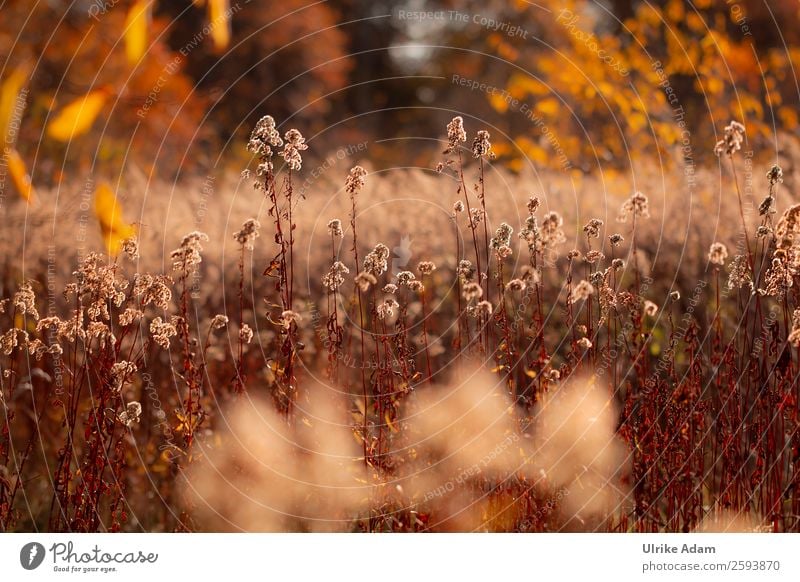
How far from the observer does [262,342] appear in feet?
14.1

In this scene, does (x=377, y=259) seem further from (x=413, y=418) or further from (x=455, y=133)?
(x=413, y=418)

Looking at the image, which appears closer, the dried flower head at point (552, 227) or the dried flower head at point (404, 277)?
the dried flower head at point (552, 227)

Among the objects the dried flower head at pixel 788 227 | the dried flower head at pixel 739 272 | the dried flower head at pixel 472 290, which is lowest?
the dried flower head at pixel 472 290

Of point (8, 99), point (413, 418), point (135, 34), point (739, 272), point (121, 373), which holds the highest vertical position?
point (135, 34)

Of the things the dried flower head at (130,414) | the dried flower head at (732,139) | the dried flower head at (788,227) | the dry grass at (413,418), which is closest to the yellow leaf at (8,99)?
the dry grass at (413,418)

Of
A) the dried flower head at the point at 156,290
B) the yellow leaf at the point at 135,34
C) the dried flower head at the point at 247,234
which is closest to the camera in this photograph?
the yellow leaf at the point at 135,34

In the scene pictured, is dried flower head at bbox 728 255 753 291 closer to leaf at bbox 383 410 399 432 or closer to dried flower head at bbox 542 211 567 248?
dried flower head at bbox 542 211 567 248

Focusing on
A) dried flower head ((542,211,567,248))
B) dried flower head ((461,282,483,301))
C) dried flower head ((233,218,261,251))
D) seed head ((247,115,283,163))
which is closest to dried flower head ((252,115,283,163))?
seed head ((247,115,283,163))

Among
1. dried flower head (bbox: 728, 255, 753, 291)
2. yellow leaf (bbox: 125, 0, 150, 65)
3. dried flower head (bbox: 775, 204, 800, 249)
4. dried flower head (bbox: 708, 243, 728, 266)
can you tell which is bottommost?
dried flower head (bbox: 728, 255, 753, 291)

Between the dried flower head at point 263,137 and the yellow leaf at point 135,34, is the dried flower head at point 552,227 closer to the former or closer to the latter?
the dried flower head at point 263,137

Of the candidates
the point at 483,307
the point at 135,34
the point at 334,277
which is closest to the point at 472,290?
the point at 483,307

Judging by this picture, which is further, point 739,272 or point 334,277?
point 739,272
